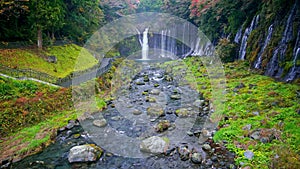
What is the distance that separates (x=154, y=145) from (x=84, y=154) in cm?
282

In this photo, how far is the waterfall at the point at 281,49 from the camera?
13945 mm

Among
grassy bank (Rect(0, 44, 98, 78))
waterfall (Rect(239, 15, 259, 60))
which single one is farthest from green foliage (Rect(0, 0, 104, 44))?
waterfall (Rect(239, 15, 259, 60))

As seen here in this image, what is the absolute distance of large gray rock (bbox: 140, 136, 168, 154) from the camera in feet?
28.3

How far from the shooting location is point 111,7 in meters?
38.2

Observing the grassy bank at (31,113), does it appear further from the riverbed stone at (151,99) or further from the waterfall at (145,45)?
the waterfall at (145,45)

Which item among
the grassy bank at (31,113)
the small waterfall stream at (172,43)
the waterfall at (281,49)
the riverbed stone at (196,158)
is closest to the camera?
the riverbed stone at (196,158)

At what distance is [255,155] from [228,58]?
17496 millimetres

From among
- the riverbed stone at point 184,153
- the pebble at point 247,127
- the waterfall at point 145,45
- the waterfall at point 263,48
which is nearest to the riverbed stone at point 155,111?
the riverbed stone at point 184,153

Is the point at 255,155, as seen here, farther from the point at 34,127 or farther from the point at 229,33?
the point at 229,33

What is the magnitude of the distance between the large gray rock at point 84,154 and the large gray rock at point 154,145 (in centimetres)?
182

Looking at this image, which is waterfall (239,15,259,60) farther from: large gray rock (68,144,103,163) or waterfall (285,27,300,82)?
large gray rock (68,144,103,163)

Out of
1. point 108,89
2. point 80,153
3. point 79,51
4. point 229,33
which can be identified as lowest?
point 80,153

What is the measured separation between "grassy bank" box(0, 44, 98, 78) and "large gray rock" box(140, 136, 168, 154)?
11.7 metres

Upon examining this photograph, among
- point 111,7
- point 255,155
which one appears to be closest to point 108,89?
point 255,155
